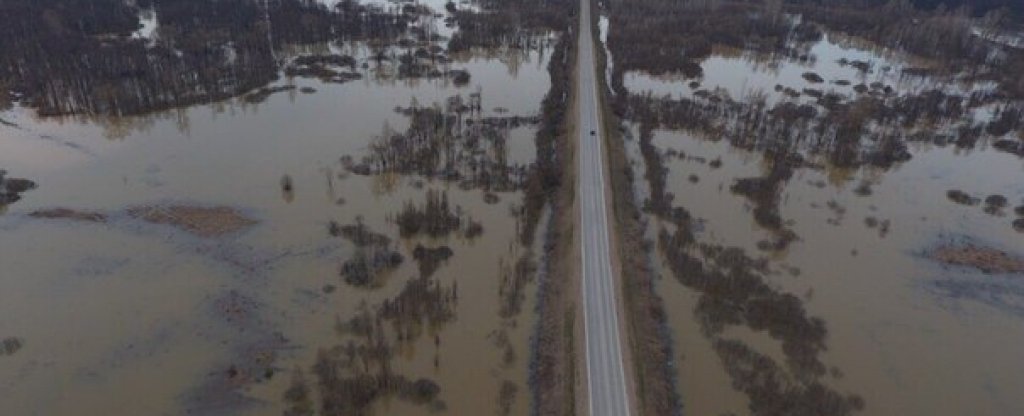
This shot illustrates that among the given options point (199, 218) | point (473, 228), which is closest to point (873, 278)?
point (473, 228)

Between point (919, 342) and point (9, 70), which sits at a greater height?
point (9, 70)

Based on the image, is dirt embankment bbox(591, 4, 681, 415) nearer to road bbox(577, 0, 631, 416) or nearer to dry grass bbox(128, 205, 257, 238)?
road bbox(577, 0, 631, 416)

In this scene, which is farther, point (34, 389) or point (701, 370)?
point (701, 370)

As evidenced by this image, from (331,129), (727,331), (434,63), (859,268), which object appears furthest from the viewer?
(434,63)

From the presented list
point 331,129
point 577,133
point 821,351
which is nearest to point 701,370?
point 821,351

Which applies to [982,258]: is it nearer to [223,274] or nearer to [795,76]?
[795,76]

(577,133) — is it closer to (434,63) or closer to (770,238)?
(770,238)

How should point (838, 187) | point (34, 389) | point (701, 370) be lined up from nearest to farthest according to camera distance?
point (34, 389) → point (701, 370) → point (838, 187)
